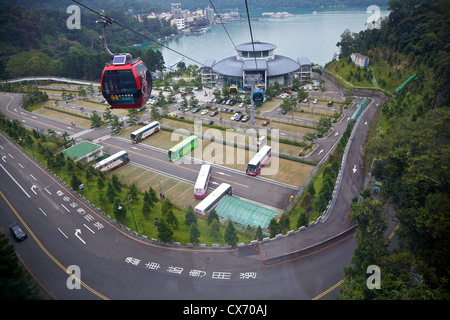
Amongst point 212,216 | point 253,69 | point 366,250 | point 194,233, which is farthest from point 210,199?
point 253,69

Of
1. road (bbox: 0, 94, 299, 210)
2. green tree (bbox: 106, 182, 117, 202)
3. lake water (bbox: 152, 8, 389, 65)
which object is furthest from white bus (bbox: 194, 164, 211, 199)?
lake water (bbox: 152, 8, 389, 65)

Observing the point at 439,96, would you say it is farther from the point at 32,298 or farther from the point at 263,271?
the point at 32,298

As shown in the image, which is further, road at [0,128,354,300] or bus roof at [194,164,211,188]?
bus roof at [194,164,211,188]

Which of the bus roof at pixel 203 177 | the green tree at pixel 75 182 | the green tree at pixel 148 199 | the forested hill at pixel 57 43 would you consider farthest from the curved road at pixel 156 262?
the forested hill at pixel 57 43

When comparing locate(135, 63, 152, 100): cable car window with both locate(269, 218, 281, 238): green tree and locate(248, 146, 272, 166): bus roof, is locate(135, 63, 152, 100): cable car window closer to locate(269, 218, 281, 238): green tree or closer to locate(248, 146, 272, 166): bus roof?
locate(269, 218, 281, 238): green tree

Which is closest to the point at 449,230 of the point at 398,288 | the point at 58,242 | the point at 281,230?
the point at 398,288

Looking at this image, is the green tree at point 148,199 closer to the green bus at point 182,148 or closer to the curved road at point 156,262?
the curved road at point 156,262

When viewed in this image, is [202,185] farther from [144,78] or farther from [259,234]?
[144,78]
